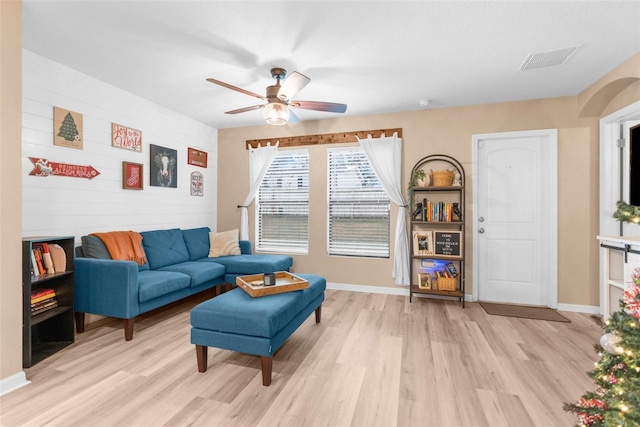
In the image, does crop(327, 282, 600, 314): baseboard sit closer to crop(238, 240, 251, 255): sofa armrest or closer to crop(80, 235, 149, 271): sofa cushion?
crop(238, 240, 251, 255): sofa armrest

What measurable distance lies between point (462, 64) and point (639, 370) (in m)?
2.77

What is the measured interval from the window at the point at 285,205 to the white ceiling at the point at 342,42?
4.94 ft

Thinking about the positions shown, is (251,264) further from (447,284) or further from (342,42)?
(342,42)

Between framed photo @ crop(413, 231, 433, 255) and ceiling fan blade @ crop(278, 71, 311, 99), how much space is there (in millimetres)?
2503

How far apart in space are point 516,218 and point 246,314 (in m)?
3.72

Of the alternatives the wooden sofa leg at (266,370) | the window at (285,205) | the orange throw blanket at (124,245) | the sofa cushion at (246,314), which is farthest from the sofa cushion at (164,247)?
the wooden sofa leg at (266,370)

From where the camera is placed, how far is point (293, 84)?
104 inches

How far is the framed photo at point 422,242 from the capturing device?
404 centimetres

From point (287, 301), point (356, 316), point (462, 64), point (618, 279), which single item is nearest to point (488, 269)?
point (618, 279)

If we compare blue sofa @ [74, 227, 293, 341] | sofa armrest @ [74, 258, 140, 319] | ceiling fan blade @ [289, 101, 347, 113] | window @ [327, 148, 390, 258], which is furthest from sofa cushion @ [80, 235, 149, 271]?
window @ [327, 148, 390, 258]

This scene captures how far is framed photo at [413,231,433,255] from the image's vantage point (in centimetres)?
404

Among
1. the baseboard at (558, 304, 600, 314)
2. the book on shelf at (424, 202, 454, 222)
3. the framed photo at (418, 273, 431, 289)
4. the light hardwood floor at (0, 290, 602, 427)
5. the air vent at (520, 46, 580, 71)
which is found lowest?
the light hardwood floor at (0, 290, 602, 427)

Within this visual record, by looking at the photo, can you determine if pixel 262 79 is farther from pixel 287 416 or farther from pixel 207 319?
pixel 287 416

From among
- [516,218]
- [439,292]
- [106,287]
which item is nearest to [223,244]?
[106,287]
